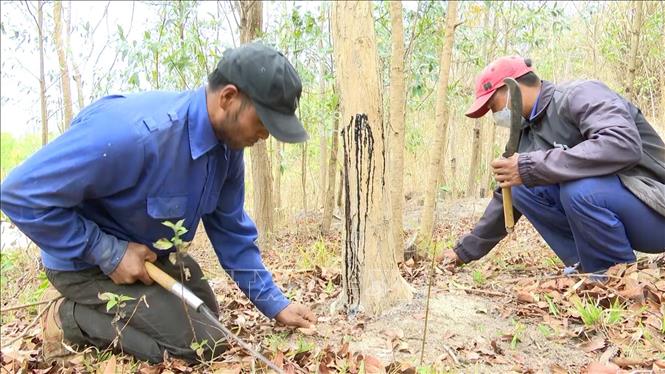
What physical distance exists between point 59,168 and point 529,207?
2.57m

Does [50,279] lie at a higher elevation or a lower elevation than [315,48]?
lower

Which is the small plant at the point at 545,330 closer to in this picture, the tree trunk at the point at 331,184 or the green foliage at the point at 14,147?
the tree trunk at the point at 331,184

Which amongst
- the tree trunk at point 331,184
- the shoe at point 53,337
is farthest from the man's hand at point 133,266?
the tree trunk at point 331,184

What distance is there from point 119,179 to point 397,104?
1868 mm

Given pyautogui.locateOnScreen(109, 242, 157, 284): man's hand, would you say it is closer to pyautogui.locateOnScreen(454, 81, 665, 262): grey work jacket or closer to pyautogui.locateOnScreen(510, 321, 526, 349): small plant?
pyautogui.locateOnScreen(510, 321, 526, 349): small plant

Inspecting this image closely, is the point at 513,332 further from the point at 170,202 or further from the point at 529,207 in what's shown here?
the point at 170,202

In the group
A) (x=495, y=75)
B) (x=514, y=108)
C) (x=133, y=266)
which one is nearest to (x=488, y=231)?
(x=514, y=108)

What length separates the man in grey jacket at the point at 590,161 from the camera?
9.25 feet

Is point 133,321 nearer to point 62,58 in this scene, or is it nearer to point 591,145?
point 591,145

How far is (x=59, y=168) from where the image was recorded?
2.05m

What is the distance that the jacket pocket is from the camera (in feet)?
7.56

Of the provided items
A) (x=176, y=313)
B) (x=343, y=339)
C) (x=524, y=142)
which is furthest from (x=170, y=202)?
(x=524, y=142)

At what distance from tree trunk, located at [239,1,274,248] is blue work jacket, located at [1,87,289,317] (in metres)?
2.69

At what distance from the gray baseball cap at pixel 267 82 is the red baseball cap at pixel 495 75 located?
129 cm
